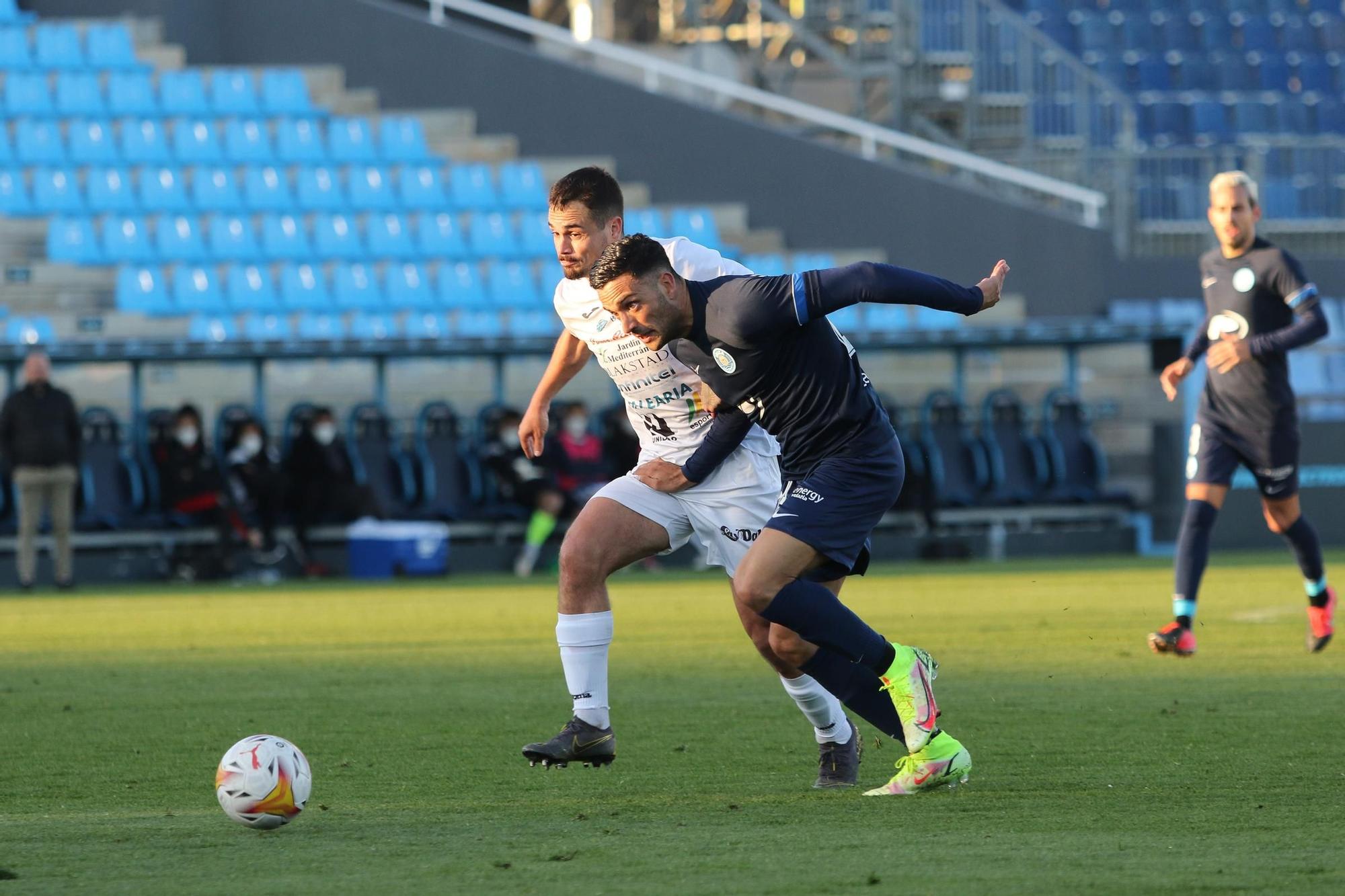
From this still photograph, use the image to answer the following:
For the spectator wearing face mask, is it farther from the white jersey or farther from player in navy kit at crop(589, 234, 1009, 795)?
player in navy kit at crop(589, 234, 1009, 795)

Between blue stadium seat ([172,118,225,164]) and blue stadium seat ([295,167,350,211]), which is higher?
blue stadium seat ([172,118,225,164])

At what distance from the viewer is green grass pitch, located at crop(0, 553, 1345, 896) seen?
4.14 meters

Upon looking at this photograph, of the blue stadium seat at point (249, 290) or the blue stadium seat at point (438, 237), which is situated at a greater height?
the blue stadium seat at point (438, 237)

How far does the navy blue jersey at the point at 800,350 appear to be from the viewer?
16.3ft

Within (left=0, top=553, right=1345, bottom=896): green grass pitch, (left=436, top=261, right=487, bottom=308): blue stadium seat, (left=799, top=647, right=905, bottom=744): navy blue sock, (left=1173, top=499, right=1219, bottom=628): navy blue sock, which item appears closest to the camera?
(left=0, top=553, right=1345, bottom=896): green grass pitch

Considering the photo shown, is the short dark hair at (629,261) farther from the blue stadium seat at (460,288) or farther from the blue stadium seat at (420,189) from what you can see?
the blue stadium seat at (420,189)

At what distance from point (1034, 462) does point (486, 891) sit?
1664cm

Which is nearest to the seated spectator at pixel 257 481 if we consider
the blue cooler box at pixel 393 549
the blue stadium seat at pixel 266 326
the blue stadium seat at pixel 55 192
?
the blue cooler box at pixel 393 549

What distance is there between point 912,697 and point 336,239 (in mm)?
17304

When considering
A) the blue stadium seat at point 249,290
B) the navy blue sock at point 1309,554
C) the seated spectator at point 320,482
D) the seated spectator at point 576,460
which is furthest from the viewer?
the blue stadium seat at point 249,290

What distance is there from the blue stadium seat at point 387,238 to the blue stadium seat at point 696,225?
3.12 m

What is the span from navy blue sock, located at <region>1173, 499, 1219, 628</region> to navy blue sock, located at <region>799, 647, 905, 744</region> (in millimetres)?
3660

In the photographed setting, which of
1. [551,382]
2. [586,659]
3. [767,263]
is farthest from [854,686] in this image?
[767,263]

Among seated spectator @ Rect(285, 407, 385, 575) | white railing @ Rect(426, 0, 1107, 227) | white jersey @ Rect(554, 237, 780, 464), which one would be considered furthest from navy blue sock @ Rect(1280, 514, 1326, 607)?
white railing @ Rect(426, 0, 1107, 227)
